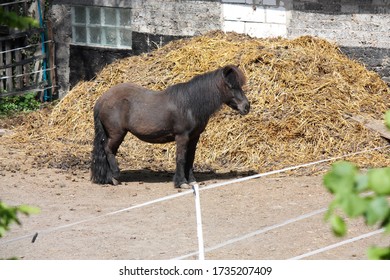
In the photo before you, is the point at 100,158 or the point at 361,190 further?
the point at 100,158

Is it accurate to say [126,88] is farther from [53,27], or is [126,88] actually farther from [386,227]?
[386,227]

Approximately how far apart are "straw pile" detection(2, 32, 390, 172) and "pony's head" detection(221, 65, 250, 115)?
1230 mm

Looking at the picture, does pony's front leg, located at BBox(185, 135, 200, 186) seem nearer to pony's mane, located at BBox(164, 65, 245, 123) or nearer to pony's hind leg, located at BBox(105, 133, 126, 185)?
pony's mane, located at BBox(164, 65, 245, 123)

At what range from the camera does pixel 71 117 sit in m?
12.5

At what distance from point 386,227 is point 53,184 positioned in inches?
313

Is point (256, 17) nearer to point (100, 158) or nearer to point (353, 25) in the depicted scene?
point (353, 25)

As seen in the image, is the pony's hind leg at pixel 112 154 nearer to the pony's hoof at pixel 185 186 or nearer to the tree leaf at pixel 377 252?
the pony's hoof at pixel 185 186

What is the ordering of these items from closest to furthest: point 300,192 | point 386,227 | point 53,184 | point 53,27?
point 386,227, point 300,192, point 53,184, point 53,27

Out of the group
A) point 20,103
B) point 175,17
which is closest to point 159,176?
point 175,17

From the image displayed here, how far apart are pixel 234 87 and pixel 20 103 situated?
6.12m

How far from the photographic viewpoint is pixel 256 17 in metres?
12.9

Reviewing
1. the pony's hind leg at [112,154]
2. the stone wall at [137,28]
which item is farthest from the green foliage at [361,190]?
the stone wall at [137,28]

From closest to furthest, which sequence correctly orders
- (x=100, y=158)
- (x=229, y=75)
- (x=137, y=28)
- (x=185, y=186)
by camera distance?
1. (x=229, y=75)
2. (x=185, y=186)
3. (x=100, y=158)
4. (x=137, y=28)
